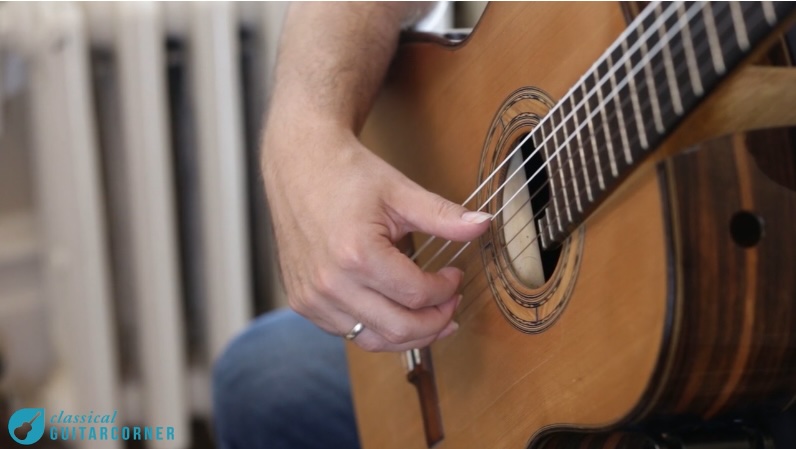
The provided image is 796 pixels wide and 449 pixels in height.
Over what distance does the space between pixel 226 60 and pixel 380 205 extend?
0.81 m

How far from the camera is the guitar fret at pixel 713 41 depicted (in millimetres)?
390

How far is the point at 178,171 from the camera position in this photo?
148 centimetres

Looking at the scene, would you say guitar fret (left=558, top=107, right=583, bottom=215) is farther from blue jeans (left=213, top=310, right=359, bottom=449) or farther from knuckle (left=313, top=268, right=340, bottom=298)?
blue jeans (left=213, top=310, right=359, bottom=449)

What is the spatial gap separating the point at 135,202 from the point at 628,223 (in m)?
1.08

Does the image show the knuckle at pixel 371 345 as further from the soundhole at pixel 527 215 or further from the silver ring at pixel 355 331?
the soundhole at pixel 527 215

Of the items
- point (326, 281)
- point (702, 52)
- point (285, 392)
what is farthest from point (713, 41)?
point (285, 392)

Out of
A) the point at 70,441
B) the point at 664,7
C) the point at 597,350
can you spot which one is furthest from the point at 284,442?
the point at 70,441

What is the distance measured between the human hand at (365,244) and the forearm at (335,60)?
0.05 m

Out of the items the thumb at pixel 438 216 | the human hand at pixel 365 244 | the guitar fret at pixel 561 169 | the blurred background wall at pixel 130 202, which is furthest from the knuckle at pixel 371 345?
the blurred background wall at pixel 130 202

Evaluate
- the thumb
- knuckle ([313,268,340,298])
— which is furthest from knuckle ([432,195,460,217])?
knuckle ([313,268,340,298])

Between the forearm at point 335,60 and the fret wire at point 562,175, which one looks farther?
the forearm at point 335,60

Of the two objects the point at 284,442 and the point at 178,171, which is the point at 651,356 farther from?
the point at 178,171

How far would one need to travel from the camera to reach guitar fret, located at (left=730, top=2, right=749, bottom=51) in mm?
380

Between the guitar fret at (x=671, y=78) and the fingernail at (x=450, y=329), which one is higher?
the guitar fret at (x=671, y=78)
